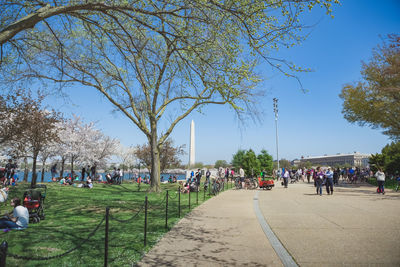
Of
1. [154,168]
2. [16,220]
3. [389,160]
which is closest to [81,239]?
[16,220]

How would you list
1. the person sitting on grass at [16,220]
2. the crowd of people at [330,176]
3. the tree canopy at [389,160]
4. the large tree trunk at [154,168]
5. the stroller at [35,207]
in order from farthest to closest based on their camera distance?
the tree canopy at [389,160] → the large tree trunk at [154,168] → the crowd of people at [330,176] → the stroller at [35,207] → the person sitting on grass at [16,220]

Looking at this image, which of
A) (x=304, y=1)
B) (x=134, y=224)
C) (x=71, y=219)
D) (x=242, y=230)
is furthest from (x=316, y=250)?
(x=71, y=219)

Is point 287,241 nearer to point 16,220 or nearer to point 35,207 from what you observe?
point 16,220

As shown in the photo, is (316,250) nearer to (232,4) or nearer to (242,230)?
(242,230)

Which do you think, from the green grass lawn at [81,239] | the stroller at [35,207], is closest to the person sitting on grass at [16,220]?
the green grass lawn at [81,239]

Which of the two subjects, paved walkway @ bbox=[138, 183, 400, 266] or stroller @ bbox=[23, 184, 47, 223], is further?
stroller @ bbox=[23, 184, 47, 223]

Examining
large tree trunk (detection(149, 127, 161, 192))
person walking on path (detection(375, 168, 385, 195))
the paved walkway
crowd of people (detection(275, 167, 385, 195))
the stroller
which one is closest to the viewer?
the paved walkway

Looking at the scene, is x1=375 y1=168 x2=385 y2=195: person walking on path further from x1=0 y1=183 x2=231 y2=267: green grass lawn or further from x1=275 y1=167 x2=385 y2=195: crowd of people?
x1=0 y1=183 x2=231 y2=267: green grass lawn

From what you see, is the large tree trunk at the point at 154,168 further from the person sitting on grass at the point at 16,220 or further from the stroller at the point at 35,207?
the person sitting on grass at the point at 16,220

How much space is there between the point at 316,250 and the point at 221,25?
621 cm

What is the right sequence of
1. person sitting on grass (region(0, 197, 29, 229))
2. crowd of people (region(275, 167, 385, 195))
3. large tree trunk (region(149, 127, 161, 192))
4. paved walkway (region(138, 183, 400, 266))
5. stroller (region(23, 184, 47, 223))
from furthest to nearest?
large tree trunk (region(149, 127, 161, 192)), crowd of people (region(275, 167, 385, 195)), stroller (region(23, 184, 47, 223)), person sitting on grass (region(0, 197, 29, 229)), paved walkway (region(138, 183, 400, 266))

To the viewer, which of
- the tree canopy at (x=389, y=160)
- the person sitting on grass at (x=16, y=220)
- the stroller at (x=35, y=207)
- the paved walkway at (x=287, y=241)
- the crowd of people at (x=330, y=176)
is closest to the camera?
the paved walkway at (x=287, y=241)

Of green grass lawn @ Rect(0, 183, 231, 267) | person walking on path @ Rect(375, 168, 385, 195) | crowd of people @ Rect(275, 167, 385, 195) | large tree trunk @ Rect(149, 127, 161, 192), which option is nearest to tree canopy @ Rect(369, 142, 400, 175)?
crowd of people @ Rect(275, 167, 385, 195)

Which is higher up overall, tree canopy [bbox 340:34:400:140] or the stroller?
tree canopy [bbox 340:34:400:140]
